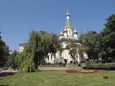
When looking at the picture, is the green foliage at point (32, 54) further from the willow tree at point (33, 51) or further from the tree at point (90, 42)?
the tree at point (90, 42)

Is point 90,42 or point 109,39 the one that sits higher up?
point 90,42

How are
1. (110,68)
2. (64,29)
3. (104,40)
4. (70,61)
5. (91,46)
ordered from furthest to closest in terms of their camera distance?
(64,29), (70,61), (91,46), (104,40), (110,68)

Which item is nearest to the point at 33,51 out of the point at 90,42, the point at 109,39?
the point at 109,39

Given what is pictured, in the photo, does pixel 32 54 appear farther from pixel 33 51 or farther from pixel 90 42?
pixel 90 42

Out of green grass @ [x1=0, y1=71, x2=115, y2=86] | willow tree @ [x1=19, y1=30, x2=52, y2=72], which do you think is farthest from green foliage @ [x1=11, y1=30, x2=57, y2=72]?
green grass @ [x1=0, y1=71, x2=115, y2=86]

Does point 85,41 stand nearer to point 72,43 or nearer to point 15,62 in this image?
point 72,43

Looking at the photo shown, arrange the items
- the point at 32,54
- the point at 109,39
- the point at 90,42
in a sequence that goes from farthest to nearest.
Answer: the point at 90,42 < the point at 109,39 < the point at 32,54

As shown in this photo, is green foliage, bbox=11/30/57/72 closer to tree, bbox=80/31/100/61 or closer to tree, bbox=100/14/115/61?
tree, bbox=100/14/115/61

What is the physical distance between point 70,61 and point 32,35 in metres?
62.5

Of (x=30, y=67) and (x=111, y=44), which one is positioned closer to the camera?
(x=30, y=67)

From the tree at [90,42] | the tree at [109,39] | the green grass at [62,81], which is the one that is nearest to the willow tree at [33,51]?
the green grass at [62,81]

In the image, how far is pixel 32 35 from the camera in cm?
3731

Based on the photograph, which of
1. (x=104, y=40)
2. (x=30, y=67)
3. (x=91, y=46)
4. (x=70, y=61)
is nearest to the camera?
(x=30, y=67)

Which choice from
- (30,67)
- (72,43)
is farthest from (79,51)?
(30,67)
